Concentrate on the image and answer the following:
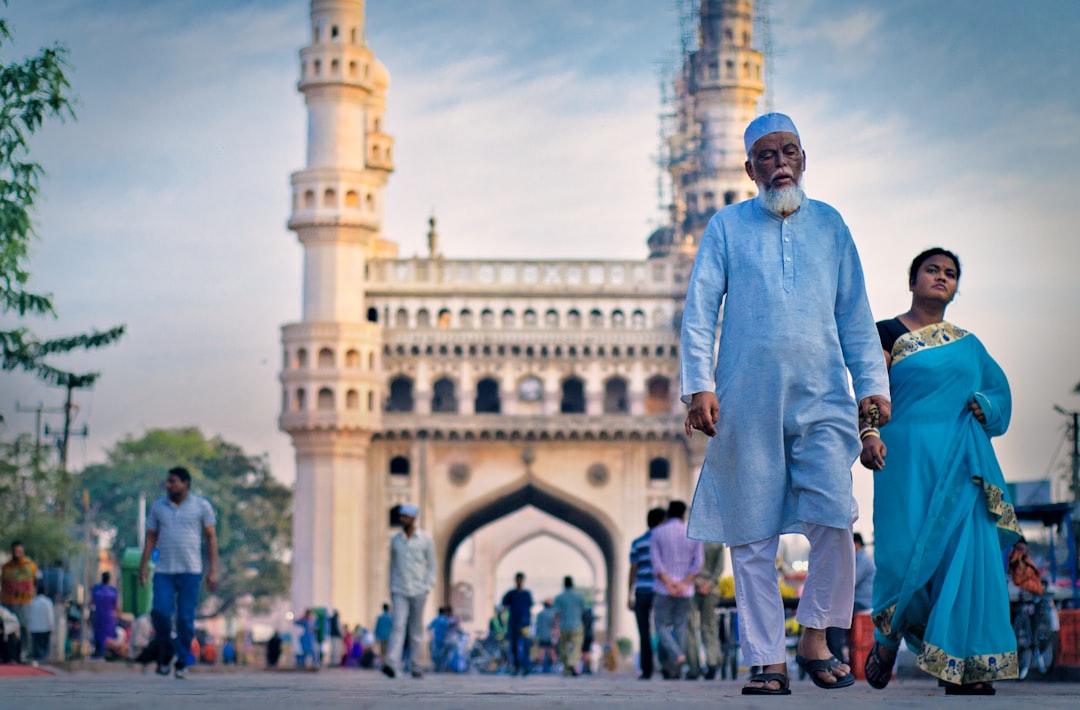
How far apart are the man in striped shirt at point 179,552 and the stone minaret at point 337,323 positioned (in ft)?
104

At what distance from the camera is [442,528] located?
4634 cm

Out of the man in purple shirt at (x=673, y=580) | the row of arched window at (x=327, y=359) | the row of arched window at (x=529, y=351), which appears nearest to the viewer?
the man in purple shirt at (x=673, y=580)

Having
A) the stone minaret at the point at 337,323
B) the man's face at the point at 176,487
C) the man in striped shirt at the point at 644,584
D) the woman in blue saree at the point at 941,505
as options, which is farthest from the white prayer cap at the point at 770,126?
the stone minaret at the point at 337,323

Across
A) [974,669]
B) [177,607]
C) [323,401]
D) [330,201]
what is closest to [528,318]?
[323,401]

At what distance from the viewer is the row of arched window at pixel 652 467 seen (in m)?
47.5

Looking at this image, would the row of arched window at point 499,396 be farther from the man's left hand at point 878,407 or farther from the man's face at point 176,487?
the man's left hand at point 878,407

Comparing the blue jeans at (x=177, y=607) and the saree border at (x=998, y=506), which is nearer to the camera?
the saree border at (x=998, y=506)

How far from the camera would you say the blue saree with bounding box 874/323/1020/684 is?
7.60 metres

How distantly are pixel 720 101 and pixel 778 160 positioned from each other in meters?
41.4

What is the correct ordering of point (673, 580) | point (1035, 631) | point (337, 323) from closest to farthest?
point (1035, 631) < point (673, 580) < point (337, 323)

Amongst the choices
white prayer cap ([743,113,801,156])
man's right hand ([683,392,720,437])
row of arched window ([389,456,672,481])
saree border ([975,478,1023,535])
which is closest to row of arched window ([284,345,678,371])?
row of arched window ([389,456,672,481])

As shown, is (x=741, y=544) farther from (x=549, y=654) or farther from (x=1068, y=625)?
(x=549, y=654)

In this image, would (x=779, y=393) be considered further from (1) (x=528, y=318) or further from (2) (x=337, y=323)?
(1) (x=528, y=318)

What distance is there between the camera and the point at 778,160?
702cm
